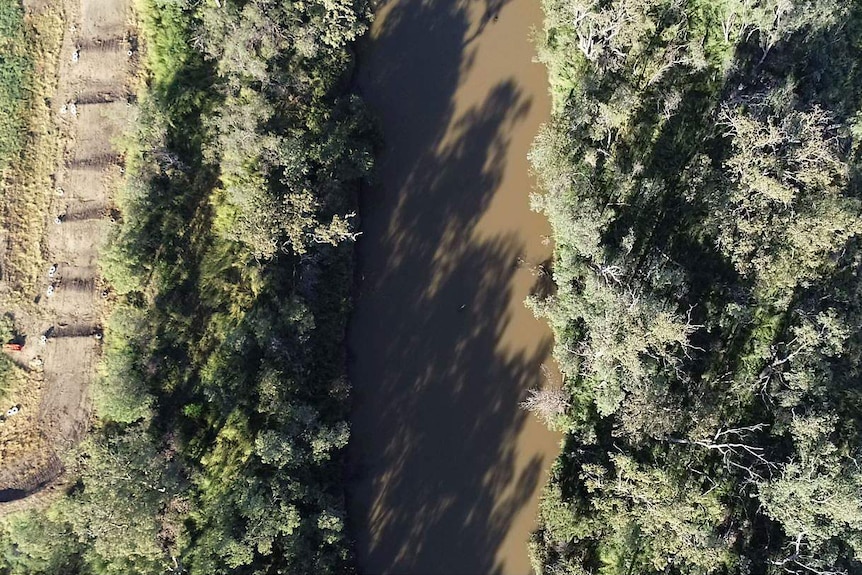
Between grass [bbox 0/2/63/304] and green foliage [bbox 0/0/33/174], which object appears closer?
grass [bbox 0/2/63/304]

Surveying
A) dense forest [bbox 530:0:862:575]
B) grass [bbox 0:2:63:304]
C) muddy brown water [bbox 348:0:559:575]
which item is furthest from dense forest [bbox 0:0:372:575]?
dense forest [bbox 530:0:862:575]

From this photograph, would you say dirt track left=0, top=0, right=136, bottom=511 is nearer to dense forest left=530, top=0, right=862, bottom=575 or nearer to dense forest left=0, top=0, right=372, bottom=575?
dense forest left=0, top=0, right=372, bottom=575

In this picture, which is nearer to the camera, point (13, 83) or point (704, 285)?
point (704, 285)

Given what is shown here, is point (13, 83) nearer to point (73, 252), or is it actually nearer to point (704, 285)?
point (73, 252)

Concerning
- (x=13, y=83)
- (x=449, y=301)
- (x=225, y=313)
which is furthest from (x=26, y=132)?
(x=449, y=301)

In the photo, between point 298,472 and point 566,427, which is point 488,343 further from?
point 298,472
